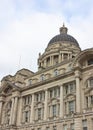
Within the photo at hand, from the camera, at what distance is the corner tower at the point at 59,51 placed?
7225 cm

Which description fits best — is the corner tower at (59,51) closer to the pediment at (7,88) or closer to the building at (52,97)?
the building at (52,97)

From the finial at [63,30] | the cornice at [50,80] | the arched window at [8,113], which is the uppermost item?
the finial at [63,30]

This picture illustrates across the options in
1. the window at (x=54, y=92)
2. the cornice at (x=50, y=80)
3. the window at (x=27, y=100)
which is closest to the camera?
the cornice at (x=50, y=80)

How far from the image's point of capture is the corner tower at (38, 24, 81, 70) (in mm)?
72250

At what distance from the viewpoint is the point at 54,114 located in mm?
48500

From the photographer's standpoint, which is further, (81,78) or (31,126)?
(31,126)

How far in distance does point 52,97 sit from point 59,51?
24.8 meters

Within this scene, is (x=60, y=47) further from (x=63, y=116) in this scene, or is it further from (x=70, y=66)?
(x=63, y=116)

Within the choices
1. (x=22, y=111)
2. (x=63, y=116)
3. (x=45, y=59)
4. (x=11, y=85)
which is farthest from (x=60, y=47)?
(x=63, y=116)

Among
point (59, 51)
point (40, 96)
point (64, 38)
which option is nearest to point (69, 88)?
point (40, 96)

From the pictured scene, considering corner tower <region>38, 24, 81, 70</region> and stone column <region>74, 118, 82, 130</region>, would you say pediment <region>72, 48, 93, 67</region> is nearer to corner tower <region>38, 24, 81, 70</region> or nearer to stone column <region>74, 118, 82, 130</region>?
stone column <region>74, 118, 82, 130</region>

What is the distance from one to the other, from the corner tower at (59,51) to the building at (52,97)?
1039cm

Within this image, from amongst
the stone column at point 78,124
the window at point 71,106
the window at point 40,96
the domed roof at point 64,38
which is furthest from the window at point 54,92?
the domed roof at point 64,38

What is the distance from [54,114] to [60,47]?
2931 centimetres
